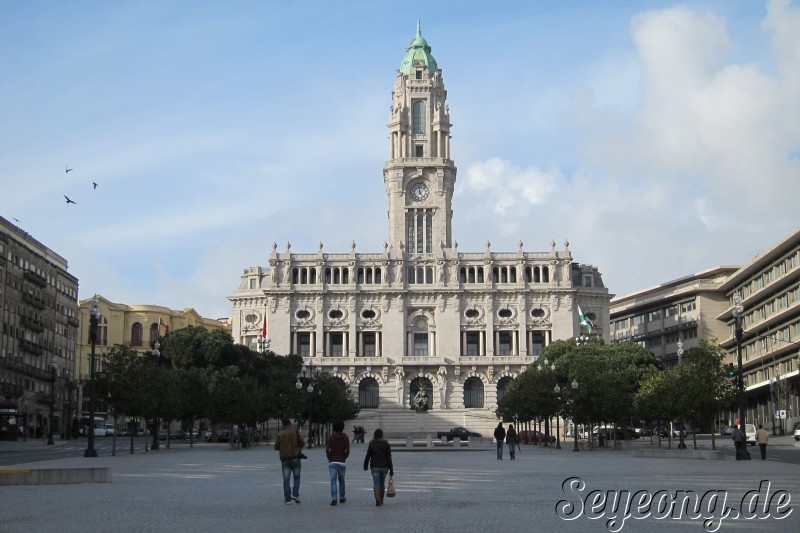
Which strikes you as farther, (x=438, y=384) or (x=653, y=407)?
(x=438, y=384)

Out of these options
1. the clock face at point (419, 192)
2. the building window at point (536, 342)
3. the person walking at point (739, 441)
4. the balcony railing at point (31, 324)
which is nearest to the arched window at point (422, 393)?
the building window at point (536, 342)

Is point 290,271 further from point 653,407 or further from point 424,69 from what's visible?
point 653,407

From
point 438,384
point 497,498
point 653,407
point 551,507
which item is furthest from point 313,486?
point 438,384

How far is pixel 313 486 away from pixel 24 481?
8436mm

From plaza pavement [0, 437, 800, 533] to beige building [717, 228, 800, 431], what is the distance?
68.5 m

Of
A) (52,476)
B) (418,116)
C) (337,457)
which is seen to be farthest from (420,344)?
(337,457)

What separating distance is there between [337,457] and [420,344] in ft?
380

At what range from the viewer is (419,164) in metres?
146

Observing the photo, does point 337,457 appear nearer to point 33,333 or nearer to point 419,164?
point 33,333

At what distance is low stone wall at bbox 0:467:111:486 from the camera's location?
31562mm

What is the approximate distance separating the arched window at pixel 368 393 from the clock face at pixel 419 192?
85.5 ft

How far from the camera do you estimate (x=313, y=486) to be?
1246 inches

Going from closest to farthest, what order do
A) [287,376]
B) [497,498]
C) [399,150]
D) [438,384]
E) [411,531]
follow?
1. [411,531]
2. [497,498]
3. [287,376]
4. [438,384]
5. [399,150]

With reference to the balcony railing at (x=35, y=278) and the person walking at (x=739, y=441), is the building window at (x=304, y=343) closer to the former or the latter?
the balcony railing at (x=35, y=278)
